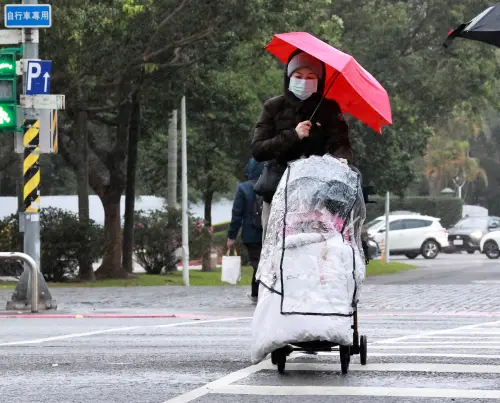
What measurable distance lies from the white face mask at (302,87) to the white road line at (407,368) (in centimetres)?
177

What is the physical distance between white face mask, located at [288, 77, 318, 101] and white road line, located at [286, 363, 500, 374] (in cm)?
177

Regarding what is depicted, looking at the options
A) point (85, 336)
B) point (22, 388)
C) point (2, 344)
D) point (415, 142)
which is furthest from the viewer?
point (415, 142)

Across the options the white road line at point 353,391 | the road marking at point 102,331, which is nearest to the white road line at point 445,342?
the road marking at point 102,331

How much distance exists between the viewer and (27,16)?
688 inches

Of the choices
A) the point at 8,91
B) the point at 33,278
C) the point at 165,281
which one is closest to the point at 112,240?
the point at 165,281

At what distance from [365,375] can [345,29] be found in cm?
2696

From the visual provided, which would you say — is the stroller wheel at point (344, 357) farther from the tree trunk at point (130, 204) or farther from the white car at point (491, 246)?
the white car at point (491, 246)

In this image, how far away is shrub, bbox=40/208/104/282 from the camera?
26969 millimetres

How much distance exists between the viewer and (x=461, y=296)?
20062mm

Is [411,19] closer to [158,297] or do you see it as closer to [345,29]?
[345,29]

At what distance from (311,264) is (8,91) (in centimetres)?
1019

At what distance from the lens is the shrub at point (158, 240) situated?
31.4m

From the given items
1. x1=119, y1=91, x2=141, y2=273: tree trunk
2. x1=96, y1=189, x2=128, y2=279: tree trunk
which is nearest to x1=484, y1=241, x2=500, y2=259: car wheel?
x1=119, y1=91, x2=141, y2=273: tree trunk

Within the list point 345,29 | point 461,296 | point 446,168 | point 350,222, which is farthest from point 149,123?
point 446,168
